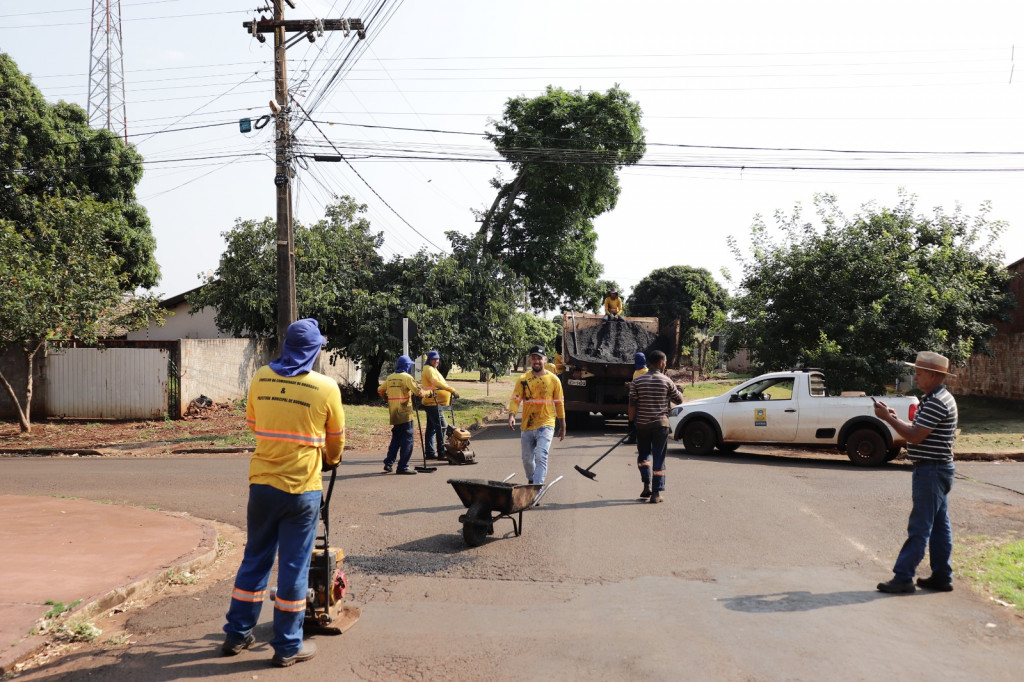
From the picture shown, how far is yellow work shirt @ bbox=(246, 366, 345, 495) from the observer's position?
4.69 m

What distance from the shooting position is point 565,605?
5.67m

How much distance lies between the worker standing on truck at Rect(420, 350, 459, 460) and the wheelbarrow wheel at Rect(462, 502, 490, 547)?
4.83 metres

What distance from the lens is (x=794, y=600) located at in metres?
5.82

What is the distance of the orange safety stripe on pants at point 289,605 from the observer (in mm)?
4543

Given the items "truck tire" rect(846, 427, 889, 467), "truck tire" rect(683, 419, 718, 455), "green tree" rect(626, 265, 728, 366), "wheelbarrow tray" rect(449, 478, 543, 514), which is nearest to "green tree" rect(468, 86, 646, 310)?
"truck tire" rect(683, 419, 718, 455)

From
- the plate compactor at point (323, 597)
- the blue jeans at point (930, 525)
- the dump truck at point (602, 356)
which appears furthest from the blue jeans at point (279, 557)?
the dump truck at point (602, 356)

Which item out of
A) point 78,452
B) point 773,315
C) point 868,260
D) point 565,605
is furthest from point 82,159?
point 565,605

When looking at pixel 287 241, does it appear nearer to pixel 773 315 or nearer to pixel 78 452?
pixel 78 452

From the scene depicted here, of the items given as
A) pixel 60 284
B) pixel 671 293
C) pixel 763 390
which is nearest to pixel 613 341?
pixel 763 390

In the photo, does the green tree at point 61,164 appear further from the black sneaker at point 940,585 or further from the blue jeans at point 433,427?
the black sneaker at point 940,585

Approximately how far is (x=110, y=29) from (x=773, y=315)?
3159cm

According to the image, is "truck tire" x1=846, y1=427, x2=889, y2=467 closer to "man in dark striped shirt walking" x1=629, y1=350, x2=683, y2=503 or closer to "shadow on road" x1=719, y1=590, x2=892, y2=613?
"man in dark striped shirt walking" x1=629, y1=350, x2=683, y2=503

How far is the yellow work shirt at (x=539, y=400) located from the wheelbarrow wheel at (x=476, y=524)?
1777mm

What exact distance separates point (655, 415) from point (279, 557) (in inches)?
235
